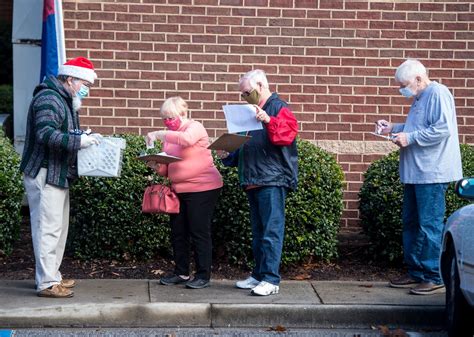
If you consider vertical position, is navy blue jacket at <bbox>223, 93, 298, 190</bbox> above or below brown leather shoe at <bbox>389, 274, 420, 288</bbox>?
above

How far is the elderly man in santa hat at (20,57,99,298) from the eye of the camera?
701cm

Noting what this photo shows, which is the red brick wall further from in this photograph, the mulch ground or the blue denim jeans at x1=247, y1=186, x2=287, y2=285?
the blue denim jeans at x1=247, y1=186, x2=287, y2=285

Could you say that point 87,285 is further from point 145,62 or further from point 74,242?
point 145,62

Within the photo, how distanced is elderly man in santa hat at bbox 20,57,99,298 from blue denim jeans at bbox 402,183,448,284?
8.60 ft

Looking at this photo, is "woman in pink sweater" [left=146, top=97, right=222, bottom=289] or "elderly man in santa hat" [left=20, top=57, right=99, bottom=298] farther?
"woman in pink sweater" [left=146, top=97, right=222, bottom=289]

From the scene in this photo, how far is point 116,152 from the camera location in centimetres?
709

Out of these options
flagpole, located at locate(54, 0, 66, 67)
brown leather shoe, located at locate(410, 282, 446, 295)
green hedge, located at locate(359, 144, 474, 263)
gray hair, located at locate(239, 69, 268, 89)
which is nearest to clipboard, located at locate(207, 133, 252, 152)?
gray hair, located at locate(239, 69, 268, 89)

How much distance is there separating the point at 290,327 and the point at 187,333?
816mm

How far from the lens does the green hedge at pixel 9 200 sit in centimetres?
830

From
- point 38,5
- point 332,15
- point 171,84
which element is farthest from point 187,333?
point 38,5

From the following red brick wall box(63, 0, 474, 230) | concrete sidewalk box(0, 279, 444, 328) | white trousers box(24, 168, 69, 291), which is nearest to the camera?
concrete sidewalk box(0, 279, 444, 328)

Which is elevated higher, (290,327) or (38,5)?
(38,5)

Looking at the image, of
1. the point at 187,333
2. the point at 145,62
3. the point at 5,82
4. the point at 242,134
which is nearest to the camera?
the point at 187,333

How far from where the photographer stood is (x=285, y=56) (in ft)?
31.9
